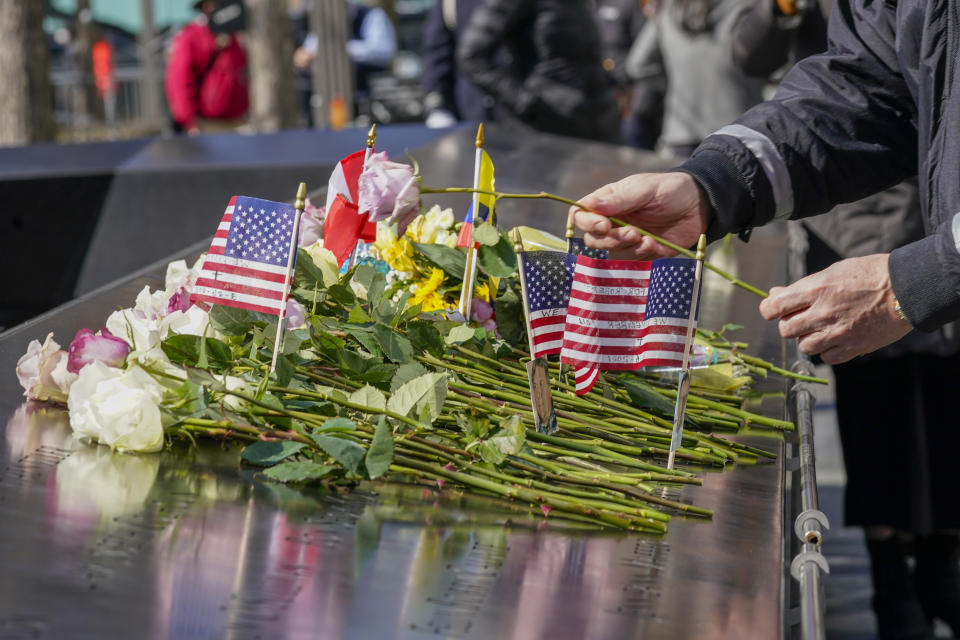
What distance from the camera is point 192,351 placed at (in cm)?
154

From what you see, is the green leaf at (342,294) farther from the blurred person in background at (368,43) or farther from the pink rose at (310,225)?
Answer: the blurred person in background at (368,43)

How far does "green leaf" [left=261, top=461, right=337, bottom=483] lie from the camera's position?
1371mm

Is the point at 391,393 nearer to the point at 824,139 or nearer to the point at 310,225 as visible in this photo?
the point at 310,225

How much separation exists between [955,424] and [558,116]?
114 inches

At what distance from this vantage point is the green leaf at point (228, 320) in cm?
162

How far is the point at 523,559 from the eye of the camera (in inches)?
48.6

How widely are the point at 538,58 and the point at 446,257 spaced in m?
4.00

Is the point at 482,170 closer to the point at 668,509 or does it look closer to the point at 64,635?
the point at 668,509

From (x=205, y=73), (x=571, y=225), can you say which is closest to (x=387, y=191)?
(x=571, y=225)

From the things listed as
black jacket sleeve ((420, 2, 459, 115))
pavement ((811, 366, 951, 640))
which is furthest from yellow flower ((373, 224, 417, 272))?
black jacket sleeve ((420, 2, 459, 115))

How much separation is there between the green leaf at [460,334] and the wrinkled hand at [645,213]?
0.31 metres

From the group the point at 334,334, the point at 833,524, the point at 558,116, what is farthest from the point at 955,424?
the point at 558,116

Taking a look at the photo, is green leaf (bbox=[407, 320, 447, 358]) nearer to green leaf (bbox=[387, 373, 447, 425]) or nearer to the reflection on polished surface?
green leaf (bbox=[387, 373, 447, 425])

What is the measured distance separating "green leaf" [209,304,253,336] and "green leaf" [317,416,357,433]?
0.28 meters
